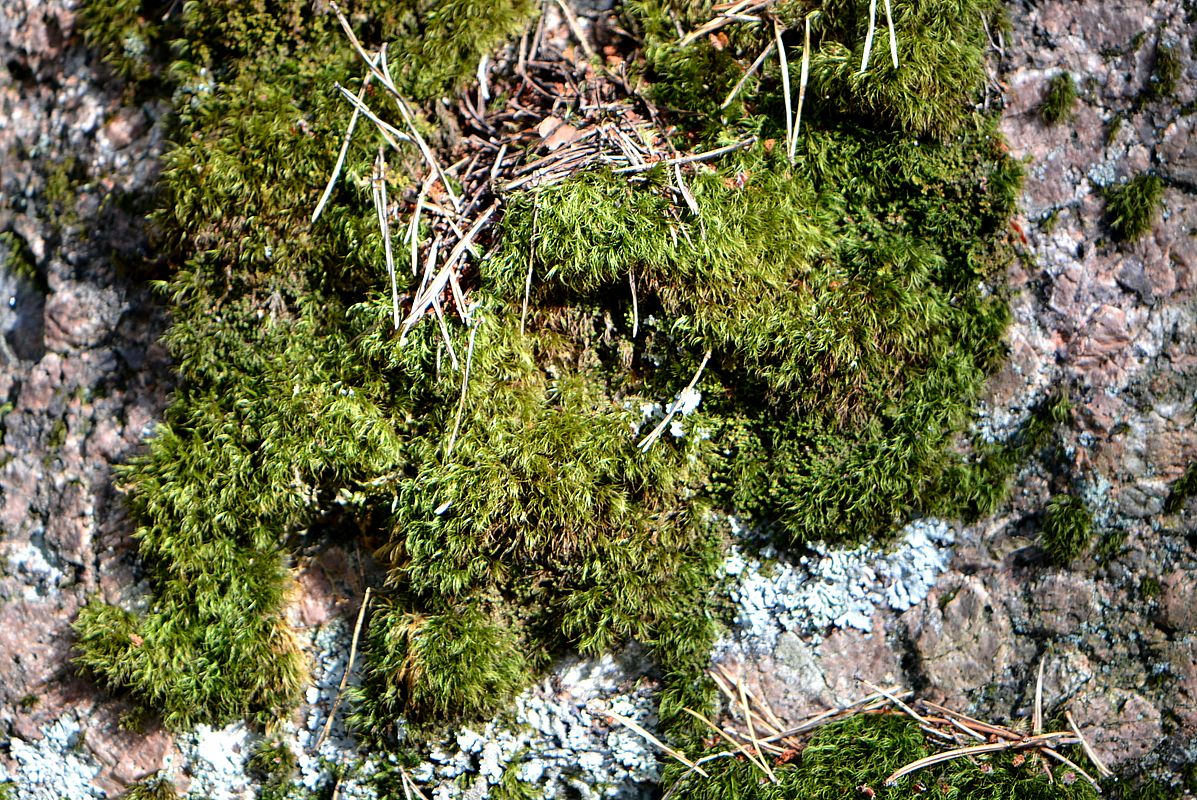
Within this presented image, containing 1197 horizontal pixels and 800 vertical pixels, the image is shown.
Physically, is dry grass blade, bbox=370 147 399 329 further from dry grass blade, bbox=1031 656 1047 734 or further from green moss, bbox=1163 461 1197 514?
green moss, bbox=1163 461 1197 514

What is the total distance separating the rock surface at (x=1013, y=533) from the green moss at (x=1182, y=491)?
0.03 metres

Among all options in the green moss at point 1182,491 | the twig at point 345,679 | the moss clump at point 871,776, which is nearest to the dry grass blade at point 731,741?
the moss clump at point 871,776

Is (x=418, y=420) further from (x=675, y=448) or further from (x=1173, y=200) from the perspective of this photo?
(x=1173, y=200)

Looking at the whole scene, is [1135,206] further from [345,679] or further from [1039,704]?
[345,679]

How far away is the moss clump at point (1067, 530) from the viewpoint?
3.32 meters

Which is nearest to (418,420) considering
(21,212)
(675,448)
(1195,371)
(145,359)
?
(675,448)

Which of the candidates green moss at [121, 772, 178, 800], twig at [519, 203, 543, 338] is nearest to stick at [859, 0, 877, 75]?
twig at [519, 203, 543, 338]

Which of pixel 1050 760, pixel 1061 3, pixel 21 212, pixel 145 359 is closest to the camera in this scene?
pixel 1050 760

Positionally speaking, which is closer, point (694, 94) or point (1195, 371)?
point (1195, 371)

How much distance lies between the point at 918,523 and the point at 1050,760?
982 millimetres

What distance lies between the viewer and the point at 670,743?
339 cm

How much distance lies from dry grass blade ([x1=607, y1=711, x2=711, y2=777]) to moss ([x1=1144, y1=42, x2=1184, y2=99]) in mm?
3135

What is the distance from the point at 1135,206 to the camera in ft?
11.1

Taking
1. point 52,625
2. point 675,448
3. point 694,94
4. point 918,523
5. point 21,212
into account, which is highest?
point 694,94
